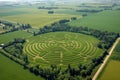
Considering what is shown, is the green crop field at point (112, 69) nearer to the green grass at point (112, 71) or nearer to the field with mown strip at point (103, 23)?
the green grass at point (112, 71)

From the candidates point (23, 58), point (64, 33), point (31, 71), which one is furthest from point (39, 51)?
point (64, 33)

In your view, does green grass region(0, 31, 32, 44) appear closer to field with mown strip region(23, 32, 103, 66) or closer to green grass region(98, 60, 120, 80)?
field with mown strip region(23, 32, 103, 66)

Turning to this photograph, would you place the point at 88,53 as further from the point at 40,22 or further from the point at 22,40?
the point at 40,22

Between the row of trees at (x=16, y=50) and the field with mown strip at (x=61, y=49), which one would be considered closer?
the row of trees at (x=16, y=50)

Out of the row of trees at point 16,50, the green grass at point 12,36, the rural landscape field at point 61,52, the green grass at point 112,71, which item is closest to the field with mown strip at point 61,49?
the rural landscape field at point 61,52

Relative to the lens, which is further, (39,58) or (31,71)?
(39,58)

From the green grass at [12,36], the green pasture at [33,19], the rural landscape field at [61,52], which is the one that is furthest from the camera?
the green pasture at [33,19]

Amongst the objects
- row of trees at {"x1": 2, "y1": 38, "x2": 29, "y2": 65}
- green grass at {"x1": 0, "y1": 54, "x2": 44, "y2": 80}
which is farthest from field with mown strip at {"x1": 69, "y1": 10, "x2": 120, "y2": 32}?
green grass at {"x1": 0, "y1": 54, "x2": 44, "y2": 80}
